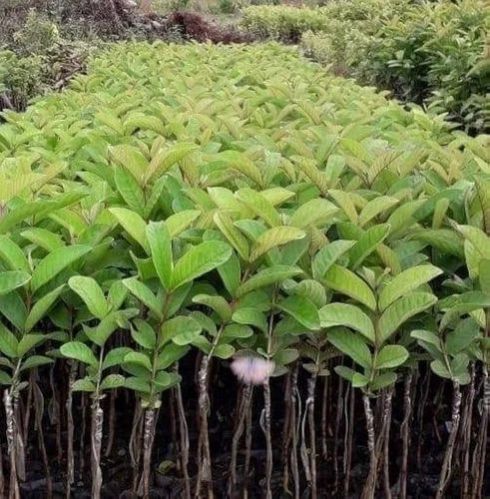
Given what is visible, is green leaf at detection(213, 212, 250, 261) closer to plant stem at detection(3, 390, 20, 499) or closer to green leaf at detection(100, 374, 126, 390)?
green leaf at detection(100, 374, 126, 390)

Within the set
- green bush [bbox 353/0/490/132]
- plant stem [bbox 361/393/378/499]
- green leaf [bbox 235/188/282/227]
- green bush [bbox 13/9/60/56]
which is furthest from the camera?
green bush [bbox 13/9/60/56]

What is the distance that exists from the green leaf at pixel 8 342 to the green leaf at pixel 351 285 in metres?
0.62

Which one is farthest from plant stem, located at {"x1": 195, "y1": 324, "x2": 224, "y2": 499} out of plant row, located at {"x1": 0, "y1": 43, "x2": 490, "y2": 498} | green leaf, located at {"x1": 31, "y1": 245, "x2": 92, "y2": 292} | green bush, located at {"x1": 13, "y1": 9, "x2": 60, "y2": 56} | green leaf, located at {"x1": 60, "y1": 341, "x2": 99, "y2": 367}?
green bush, located at {"x1": 13, "y1": 9, "x2": 60, "y2": 56}

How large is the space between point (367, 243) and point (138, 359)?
20.9 inches

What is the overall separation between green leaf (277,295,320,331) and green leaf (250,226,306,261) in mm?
109

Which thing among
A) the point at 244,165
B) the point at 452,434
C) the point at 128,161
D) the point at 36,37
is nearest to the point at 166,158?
the point at 128,161

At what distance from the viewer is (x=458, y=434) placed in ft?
5.88

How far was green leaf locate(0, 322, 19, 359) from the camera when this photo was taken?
153cm

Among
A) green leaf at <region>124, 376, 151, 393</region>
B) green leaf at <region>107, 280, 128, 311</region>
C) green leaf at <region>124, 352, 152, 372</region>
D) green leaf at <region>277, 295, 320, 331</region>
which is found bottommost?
green leaf at <region>124, 376, 151, 393</region>

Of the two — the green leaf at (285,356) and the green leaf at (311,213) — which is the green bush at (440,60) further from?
the green leaf at (285,356)

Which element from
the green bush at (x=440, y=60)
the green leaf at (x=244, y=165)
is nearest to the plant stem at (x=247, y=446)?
the green leaf at (x=244, y=165)

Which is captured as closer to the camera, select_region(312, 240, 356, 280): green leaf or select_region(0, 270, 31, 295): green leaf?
select_region(0, 270, 31, 295): green leaf

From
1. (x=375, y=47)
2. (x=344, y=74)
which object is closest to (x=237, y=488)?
(x=375, y=47)

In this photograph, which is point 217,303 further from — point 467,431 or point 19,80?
point 19,80
